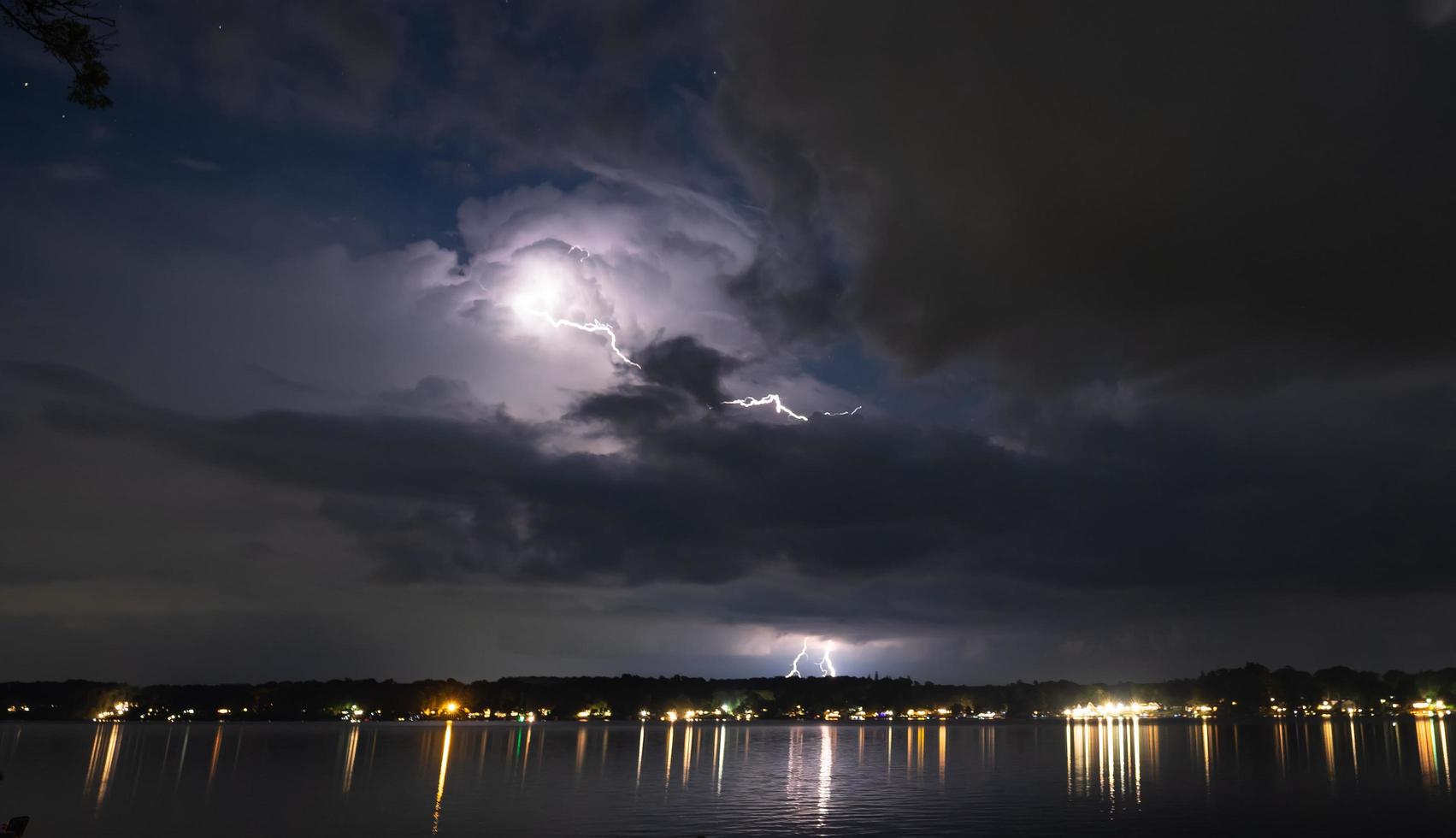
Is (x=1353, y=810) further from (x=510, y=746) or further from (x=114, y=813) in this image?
(x=510, y=746)

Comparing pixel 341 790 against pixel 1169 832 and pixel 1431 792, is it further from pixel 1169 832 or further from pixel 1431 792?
pixel 1431 792

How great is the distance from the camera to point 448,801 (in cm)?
7931

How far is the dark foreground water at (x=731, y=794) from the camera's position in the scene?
64.8 metres

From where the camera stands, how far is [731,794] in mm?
88188

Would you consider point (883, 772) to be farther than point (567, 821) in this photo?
Yes

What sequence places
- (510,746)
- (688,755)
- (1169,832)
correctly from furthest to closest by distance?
(510,746) → (688,755) → (1169,832)

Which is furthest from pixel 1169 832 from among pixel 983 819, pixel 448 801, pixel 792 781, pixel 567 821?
pixel 448 801

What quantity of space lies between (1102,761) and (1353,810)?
62.9 meters

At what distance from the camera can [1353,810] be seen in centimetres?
7225

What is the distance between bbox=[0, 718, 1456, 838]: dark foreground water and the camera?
6475cm

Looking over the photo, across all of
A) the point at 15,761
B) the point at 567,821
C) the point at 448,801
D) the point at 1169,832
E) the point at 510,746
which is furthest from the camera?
the point at 510,746

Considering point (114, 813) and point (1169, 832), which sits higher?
point (1169, 832)

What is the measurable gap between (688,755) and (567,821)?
304ft

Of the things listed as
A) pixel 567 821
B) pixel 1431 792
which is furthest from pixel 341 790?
pixel 1431 792
